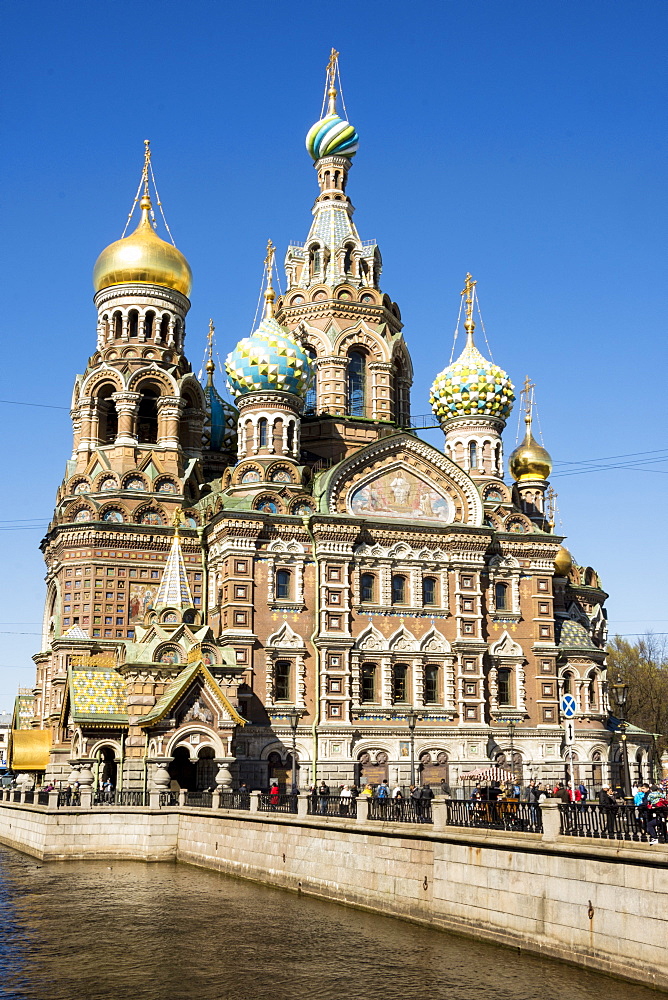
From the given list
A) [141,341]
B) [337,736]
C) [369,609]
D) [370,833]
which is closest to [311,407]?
[141,341]

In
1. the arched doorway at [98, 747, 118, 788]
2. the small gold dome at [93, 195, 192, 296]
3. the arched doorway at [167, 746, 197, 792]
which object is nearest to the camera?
the arched doorway at [167, 746, 197, 792]

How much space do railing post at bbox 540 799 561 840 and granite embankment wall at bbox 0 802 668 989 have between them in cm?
2

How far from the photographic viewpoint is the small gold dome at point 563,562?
46.3 meters

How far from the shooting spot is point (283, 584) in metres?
38.8

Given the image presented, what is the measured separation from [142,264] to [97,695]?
58.4 ft

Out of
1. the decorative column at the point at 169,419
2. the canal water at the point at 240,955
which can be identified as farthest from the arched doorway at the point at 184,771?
the decorative column at the point at 169,419

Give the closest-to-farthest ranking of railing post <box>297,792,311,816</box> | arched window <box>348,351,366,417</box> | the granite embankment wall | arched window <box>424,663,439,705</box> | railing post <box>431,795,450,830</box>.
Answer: the granite embankment wall < railing post <box>431,795,450,830</box> < railing post <box>297,792,311,816</box> < arched window <box>424,663,439,705</box> < arched window <box>348,351,366,417</box>

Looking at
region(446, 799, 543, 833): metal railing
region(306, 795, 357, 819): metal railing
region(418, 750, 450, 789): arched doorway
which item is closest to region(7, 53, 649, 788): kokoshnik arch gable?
region(418, 750, 450, 789): arched doorway

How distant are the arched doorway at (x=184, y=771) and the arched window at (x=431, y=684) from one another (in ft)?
27.9

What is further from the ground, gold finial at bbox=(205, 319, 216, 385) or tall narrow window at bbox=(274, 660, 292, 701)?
gold finial at bbox=(205, 319, 216, 385)

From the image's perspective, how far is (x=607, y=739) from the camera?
43.6 meters

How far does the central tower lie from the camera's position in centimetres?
4522

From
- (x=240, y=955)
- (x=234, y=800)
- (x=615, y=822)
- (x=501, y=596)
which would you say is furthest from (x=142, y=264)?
(x=615, y=822)

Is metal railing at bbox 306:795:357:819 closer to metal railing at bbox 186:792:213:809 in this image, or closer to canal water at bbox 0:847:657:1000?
canal water at bbox 0:847:657:1000
